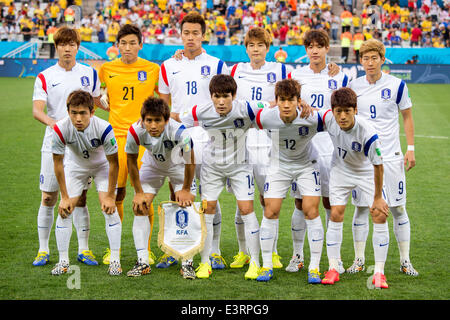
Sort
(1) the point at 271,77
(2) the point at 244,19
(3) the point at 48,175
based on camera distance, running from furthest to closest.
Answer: (2) the point at 244,19 < (1) the point at 271,77 < (3) the point at 48,175

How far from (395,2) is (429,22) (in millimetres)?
3164

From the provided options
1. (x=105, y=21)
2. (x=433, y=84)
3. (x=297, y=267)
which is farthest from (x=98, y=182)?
(x=105, y=21)

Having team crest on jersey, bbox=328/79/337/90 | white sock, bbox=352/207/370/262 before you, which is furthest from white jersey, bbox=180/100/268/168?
white sock, bbox=352/207/370/262

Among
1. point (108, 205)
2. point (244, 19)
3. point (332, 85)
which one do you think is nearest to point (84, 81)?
point (108, 205)

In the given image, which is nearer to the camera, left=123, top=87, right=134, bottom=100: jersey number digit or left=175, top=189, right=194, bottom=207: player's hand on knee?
left=175, top=189, right=194, bottom=207: player's hand on knee

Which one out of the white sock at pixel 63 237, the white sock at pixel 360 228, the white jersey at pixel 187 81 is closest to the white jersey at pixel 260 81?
the white jersey at pixel 187 81

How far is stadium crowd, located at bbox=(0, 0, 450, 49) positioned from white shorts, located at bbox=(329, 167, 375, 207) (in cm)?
2337

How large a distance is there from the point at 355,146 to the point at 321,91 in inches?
35.0

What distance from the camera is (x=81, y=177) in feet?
19.2

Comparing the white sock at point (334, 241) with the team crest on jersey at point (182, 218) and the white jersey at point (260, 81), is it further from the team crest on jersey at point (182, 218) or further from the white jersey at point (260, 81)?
the white jersey at point (260, 81)

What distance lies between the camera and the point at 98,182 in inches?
Result: 230

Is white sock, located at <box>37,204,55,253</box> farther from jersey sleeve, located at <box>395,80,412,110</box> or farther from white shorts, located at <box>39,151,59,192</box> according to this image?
jersey sleeve, located at <box>395,80,412,110</box>

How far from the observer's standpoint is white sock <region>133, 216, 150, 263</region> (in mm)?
5758

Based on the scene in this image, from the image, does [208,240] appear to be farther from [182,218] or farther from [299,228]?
[299,228]
